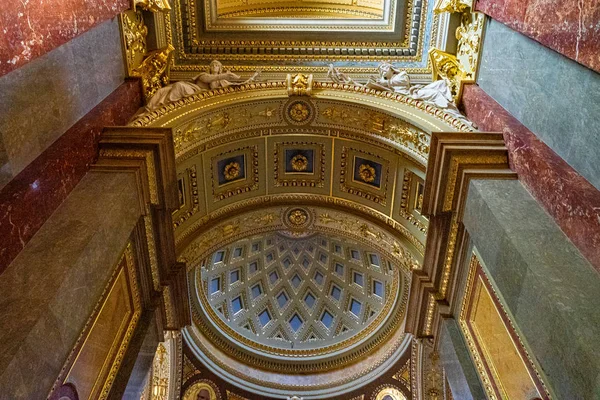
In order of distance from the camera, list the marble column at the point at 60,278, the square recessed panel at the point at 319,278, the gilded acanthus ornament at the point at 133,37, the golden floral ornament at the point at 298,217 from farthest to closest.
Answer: the square recessed panel at the point at 319,278
the golden floral ornament at the point at 298,217
the gilded acanthus ornament at the point at 133,37
the marble column at the point at 60,278

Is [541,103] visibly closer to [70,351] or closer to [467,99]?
[467,99]

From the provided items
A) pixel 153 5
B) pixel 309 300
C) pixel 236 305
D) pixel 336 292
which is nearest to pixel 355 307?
pixel 336 292

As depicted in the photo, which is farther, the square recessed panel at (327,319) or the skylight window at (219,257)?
the square recessed panel at (327,319)

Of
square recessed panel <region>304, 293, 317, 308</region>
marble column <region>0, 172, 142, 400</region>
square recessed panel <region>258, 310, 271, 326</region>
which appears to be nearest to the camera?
marble column <region>0, 172, 142, 400</region>

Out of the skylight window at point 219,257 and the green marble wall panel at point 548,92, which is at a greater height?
the green marble wall panel at point 548,92

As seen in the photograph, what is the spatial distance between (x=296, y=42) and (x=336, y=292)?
9019 millimetres

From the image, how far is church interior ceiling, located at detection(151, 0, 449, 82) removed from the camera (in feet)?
28.5

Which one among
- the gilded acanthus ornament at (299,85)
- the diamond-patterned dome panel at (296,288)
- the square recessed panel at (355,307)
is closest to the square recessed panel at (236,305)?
the diamond-patterned dome panel at (296,288)

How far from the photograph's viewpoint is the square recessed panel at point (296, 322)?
15844mm

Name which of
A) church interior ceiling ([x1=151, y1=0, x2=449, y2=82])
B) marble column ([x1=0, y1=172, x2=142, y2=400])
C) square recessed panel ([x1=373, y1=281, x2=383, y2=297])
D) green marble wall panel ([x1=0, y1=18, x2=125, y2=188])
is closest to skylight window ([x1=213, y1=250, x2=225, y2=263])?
square recessed panel ([x1=373, y1=281, x2=383, y2=297])

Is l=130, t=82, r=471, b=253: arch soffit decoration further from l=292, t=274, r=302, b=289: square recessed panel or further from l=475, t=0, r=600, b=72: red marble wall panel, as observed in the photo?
l=292, t=274, r=302, b=289: square recessed panel

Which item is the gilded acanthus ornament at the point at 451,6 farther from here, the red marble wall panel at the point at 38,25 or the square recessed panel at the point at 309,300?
the square recessed panel at the point at 309,300

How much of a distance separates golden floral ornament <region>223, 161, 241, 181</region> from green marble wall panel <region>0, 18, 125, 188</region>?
2.09 metres

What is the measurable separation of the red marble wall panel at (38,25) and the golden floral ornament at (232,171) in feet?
9.46
